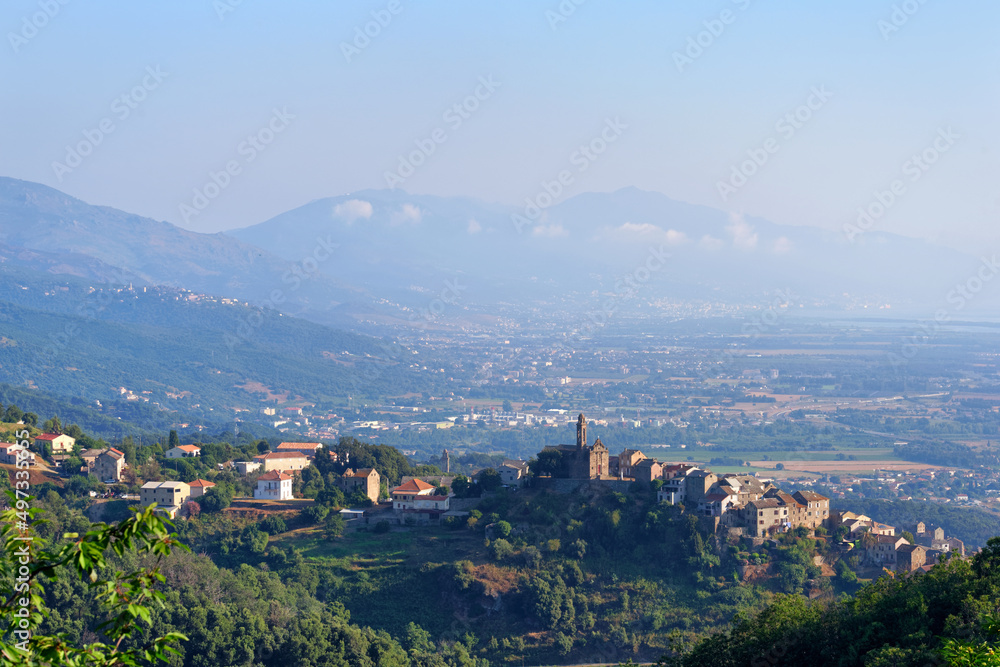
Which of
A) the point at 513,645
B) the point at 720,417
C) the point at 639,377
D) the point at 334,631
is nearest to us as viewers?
the point at 334,631

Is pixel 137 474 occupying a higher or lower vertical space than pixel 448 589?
higher

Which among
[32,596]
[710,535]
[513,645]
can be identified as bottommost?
[513,645]

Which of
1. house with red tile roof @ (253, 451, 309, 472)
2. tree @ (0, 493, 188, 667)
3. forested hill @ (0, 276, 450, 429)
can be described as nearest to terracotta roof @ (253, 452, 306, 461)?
house with red tile roof @ (253, 451, 309, 472)

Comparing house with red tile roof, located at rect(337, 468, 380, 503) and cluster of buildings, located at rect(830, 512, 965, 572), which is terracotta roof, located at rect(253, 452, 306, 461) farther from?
cluster of buildings, located at rect(830, 512, 965, 572)

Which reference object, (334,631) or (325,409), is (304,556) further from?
(325,409)

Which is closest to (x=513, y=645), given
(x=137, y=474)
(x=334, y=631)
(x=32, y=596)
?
(x=334, y=631)

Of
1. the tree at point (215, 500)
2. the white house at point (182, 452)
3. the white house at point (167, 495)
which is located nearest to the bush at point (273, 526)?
the tree at point (215, 500)

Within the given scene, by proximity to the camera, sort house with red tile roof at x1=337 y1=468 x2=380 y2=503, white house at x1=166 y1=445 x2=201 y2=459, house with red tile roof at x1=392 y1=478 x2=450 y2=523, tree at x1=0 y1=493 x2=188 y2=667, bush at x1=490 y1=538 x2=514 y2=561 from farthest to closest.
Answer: white house at x1=166 y1=445 x2=201 y2=459
house with red tile roof at x1=337 y1=468 x2=380 y2=503
house with red tile roof at x1=392 y1=478 x2=450 y2=523
bush at x1=490 y1=538 x2=514 y2=561
tree at x1=0 y1=493 x2=188 y2=667
